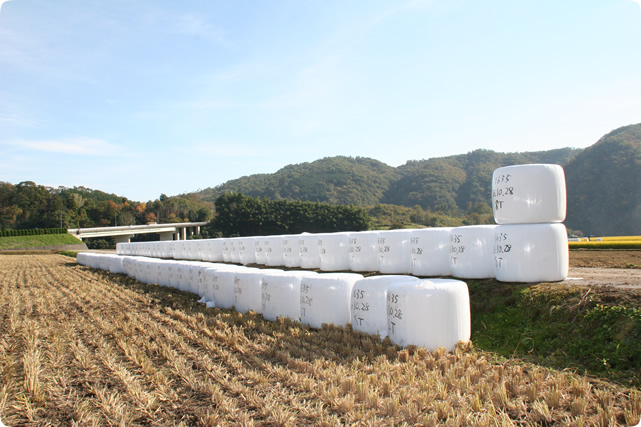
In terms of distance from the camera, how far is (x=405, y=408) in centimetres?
436

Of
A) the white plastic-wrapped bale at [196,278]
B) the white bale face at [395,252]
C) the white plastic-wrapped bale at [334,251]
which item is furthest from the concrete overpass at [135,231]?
the white bale face at [395,252]

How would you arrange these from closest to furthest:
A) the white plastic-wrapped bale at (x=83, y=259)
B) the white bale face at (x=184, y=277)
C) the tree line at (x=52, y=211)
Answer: the white bale face at (x=184, y=277), the white plastic-wrapped bale at (x=83, y=259), the tree line at (x=52, y=211)

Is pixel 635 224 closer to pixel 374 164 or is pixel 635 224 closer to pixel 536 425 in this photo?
pixel 536 425

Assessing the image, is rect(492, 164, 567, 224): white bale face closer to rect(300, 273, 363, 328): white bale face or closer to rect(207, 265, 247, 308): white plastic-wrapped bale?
rect(300, 273, 363, 328): white bale face

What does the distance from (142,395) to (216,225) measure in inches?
3687

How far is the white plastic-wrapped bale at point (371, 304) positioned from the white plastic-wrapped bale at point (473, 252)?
9.56 ft

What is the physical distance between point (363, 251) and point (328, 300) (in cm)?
546

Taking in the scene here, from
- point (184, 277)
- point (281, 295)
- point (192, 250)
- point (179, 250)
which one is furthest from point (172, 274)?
point (179, 250)

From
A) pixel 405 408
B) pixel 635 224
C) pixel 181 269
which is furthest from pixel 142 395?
pixel 635 224

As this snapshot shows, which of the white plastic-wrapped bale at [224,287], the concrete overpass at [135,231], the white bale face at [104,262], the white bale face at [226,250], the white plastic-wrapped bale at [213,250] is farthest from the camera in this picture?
the concrete overpass at [135,231]

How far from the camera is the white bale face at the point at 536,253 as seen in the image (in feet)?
27.6

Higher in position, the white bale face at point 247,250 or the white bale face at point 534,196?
the white bale face at point 534,196

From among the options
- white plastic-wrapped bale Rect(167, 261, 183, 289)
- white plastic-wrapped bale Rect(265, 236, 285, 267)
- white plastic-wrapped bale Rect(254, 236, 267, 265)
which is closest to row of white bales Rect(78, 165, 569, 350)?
white plastic-wrapped bale Rect(167, 261, 183, 289)

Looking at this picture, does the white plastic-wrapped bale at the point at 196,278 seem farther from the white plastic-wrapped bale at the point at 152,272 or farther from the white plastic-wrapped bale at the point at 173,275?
the white plastic-wrapped bale at the point at 152,272
